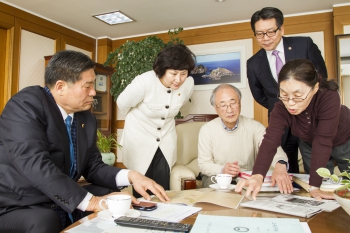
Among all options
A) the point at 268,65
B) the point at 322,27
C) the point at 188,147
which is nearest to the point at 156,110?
the point at 188,147

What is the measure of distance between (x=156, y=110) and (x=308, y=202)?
4.18 ft

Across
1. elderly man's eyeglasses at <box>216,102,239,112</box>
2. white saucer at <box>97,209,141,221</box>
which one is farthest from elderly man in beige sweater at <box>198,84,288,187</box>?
white saucer at <box>97,209,141,221</box>

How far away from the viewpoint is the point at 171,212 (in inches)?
41.3

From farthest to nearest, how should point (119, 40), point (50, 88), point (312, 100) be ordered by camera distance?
point (119, 40) → point (312, 100) → point (50, 88)

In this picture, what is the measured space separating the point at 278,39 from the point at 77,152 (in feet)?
4.94

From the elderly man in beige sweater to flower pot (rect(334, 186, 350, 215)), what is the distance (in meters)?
1.19

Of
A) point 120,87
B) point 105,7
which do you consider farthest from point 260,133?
point 105,7

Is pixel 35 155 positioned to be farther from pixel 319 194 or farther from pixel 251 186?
pixel 319 194

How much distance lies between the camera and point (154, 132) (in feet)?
7.51

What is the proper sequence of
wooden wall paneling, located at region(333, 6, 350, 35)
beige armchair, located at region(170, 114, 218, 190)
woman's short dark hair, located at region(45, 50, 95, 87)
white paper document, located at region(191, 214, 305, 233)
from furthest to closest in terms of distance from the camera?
wooden wall paneling, located at region(333, 6, 350, 35) < beige armchair, located at region(170, 114, 218, 190) < woman's short dark hair, located at region(45, 50, 95, 87) < white paper document, located at region(191, 214, 305, 233)

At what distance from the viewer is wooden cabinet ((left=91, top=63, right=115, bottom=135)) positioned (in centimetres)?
479

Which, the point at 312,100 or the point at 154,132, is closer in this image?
the point at 312,100

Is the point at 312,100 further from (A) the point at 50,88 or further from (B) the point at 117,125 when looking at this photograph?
(B) the point at 117,125

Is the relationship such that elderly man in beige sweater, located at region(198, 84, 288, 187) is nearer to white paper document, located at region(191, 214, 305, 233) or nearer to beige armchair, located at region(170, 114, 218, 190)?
beige armchair, located at region(170, 114, 218, 190)
